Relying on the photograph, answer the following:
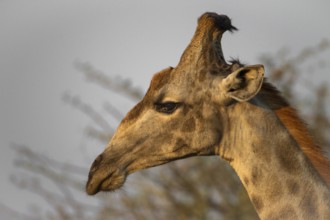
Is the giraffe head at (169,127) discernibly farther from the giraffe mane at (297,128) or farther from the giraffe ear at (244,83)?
the giraffe mane at (297,128)

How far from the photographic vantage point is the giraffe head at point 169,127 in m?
11.3

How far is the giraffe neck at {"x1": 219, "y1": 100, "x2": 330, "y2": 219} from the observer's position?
10766mm

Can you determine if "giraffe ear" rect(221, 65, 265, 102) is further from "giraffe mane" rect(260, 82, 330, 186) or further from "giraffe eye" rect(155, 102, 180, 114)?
"giraffe eye" rect(155, 102, 180, 114)

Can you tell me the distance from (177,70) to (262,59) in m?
11.9

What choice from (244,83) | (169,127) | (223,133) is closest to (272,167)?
(223,133)

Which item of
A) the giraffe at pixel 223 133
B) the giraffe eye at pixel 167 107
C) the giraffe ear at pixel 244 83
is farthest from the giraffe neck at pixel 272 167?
the giraffe eye at pixel 167 107

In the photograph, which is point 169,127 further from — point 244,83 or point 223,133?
point 244,83

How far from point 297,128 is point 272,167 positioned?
0.52 metres

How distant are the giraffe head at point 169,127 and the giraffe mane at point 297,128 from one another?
418mm

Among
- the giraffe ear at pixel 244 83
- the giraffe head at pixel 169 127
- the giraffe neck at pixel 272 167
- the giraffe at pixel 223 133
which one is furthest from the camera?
the giraffe head at pixel 169 127

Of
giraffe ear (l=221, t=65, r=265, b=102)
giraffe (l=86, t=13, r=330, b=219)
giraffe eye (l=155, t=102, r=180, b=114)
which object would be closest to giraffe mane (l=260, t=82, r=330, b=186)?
giraffe (l=86, t=13, r=330, b=219)

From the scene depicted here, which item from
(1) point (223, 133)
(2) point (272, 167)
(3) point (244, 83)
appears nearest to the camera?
(2) point (272, 167)

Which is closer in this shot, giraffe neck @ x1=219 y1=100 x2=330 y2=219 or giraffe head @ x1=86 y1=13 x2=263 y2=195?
giraffe neck @ x1=219 y1=100 x2=330 y2=219

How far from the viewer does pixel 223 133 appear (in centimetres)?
1130
